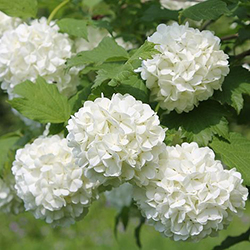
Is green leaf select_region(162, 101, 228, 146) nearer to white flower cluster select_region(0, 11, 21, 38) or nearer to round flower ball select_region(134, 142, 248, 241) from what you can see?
round flower ball select_region(134, 142, 248, 241)

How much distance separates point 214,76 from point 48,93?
0.61 m

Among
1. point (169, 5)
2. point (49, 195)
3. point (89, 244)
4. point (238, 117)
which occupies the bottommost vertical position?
point (89, 244)

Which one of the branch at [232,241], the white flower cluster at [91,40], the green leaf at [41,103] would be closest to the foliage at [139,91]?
the green leaf at [41,103]

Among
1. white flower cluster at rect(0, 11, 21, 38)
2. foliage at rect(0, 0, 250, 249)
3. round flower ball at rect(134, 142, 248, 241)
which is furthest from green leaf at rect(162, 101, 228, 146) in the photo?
white flower cluster at rect(0, 11, 21, 38)

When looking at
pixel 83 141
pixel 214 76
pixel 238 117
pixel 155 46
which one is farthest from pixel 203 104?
pixel 238 117

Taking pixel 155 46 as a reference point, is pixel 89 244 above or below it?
below

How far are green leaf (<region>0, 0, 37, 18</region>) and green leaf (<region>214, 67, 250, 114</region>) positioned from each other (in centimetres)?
88

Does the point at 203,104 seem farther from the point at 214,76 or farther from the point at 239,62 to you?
the point at 239,62

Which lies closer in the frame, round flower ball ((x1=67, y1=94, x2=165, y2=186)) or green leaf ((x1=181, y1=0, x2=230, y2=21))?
round flower ball ((x1=67, y1=94, x2=165, y2=186))

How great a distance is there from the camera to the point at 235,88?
1.71 m

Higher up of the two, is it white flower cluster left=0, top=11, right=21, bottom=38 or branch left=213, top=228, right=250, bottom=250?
white flower cluster left=0, top=11, right=21, bottom=38

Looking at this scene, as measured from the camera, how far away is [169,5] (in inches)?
112

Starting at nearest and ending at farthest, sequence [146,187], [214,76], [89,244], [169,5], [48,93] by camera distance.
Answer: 1. [146,187]
2. [214,76]
3. [48,93]
4. [169,5]
5. [89,244]

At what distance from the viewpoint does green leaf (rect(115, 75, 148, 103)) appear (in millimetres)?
1589
